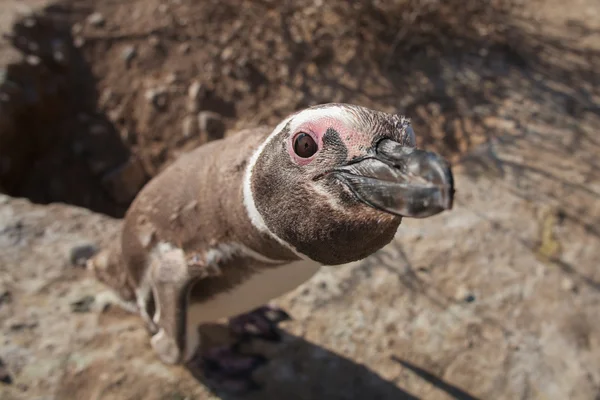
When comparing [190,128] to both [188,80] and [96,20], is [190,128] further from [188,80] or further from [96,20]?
[96,20]

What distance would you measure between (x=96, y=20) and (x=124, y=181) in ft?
4.43

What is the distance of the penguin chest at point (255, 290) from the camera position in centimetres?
172

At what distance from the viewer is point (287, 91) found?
3912 millimetres

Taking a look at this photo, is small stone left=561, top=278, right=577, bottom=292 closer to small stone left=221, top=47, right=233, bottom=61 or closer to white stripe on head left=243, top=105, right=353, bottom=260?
white stripe on head left=243, top=105, right=353, bottom=260

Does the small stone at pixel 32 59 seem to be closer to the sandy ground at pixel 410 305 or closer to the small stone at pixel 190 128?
the sandy ground at pixel 410 305

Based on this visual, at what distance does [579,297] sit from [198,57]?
298cm

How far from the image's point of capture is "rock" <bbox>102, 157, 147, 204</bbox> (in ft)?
11.8

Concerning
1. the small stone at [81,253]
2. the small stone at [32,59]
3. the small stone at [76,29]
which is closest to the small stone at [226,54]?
the small stone at [76,29]

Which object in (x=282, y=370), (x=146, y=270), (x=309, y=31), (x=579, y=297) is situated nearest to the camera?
(x=146, y=270)

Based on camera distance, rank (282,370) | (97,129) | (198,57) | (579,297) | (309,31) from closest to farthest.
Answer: (282,370)
(579,297)
(97,129)
(198,57)
(309,31)

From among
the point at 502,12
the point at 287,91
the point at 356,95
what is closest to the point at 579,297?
the point at 356,95

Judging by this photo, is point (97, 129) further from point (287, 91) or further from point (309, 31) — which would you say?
point (309, 31)

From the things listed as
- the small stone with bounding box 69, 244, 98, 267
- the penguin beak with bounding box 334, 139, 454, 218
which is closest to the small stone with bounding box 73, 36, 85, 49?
the small stone with bounding box 69, 244, 98, 267

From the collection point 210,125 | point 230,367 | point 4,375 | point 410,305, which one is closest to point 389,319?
point 410,305
